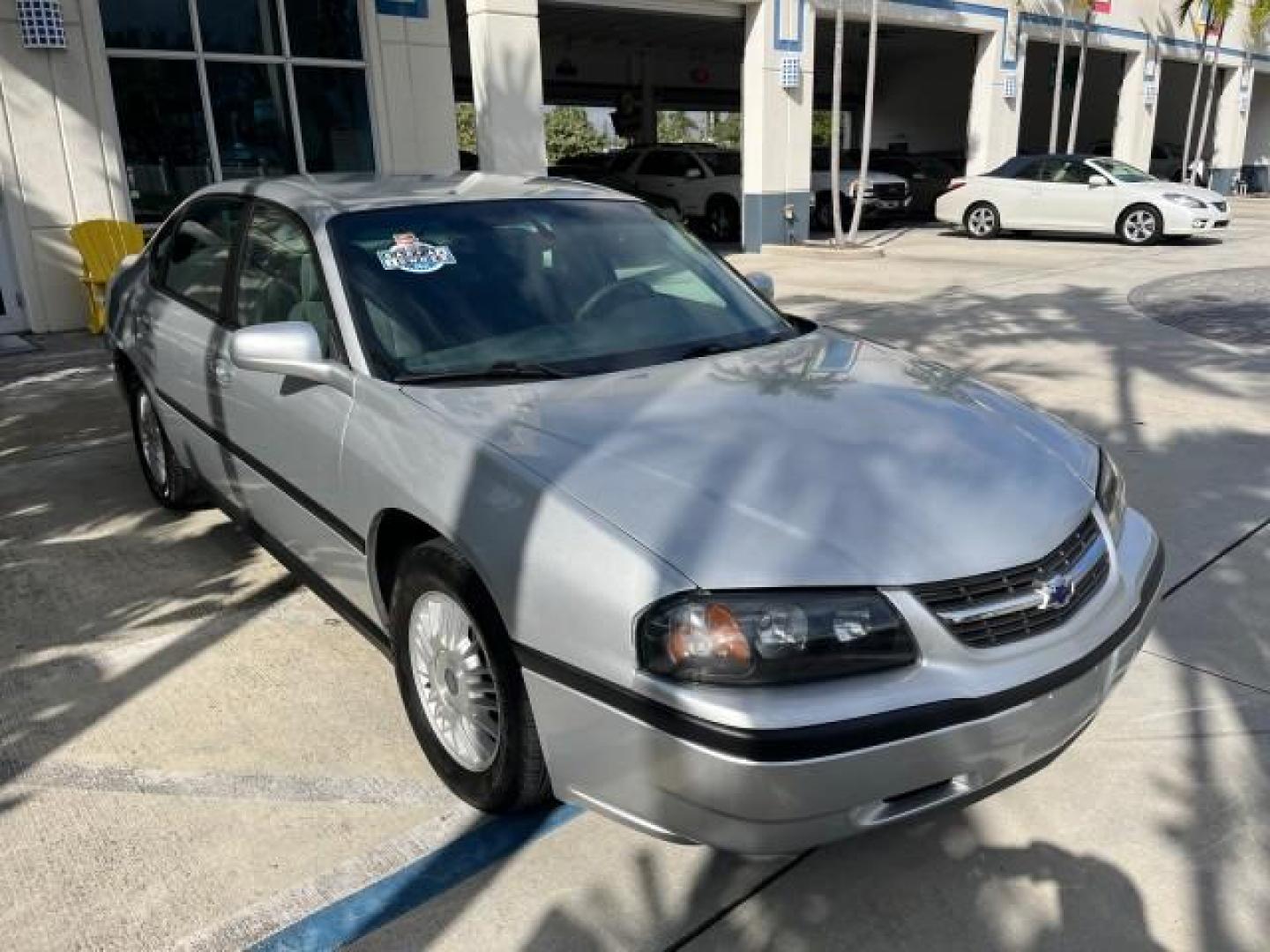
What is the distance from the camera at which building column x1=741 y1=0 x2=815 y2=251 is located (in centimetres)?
1580

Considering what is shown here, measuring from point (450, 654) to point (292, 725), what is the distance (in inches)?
33.0

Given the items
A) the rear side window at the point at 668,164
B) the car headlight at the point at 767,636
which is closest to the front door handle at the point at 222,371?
the car headlight at the point at 767,636

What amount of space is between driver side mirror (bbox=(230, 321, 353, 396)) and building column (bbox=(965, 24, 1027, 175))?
19.4 metres

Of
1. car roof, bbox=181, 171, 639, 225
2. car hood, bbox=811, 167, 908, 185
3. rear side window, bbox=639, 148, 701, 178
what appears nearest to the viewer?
car roof, bbox=181, 171, 639, 225

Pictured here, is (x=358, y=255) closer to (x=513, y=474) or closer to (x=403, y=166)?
(x=513, y=474)

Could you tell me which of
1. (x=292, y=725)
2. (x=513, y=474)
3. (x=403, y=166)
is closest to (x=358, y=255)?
(x=513, y=474)

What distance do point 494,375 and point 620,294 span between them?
2.43ft

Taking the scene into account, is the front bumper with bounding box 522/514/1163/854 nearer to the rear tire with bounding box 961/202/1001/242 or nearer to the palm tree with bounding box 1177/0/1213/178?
the rear tire with bounding box 961/202/1001/242

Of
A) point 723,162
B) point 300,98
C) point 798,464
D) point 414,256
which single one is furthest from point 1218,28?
point 798,464

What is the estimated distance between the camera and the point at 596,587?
2100 mm

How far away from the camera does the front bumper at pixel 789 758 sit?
1.96 meters

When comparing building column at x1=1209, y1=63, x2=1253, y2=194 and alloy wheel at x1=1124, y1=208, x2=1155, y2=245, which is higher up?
building column at x1=1209, y1=63, x2=1253, y2=194

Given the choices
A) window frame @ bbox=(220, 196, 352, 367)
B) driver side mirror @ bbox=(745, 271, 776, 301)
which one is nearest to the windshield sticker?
window frame @ bbox=(220, 196, 352, 367)

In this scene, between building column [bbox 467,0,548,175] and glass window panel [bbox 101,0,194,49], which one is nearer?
glass window panel [bbox 101,0,194,49]
